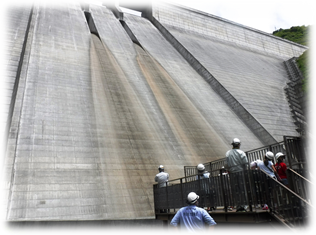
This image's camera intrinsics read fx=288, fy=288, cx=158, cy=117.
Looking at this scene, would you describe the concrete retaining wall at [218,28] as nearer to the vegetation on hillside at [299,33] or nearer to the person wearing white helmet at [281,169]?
the vegetation on hillside at [299,33]

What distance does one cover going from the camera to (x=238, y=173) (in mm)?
5059

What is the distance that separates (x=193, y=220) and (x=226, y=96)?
48.2 feet

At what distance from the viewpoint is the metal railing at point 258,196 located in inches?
171

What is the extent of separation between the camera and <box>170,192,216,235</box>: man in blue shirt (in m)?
3.61

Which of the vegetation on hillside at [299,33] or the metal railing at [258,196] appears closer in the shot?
the metal railing at [258,196]

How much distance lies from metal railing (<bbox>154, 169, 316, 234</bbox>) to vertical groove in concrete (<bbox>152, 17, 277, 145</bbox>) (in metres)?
9.99

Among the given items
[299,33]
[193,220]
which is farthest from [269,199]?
[299,33]

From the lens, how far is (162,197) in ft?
25.3

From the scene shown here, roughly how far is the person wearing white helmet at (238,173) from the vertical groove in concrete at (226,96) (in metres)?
10.3

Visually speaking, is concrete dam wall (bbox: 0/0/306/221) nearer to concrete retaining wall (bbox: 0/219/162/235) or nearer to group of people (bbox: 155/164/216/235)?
concrete retaining wall (bbox: 0/219/162/235)

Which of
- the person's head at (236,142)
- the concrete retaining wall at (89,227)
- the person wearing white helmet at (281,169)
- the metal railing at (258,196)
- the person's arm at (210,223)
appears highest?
the person's head at (236,142)

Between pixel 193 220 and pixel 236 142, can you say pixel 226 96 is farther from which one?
pixel 193 220

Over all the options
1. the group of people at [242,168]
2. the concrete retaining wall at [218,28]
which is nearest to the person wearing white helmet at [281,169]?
the group of people at [242,168]

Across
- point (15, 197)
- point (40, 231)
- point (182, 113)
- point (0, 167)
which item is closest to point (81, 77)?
point (182, 113)
